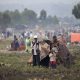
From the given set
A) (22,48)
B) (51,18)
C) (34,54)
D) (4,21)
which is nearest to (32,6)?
(51,18)

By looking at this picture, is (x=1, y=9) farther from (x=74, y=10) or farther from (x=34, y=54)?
(x=34, y=54)

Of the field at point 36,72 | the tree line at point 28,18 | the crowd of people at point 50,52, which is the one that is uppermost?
the tree line at point 28,18

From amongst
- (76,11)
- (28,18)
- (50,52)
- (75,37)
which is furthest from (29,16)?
(50,52)

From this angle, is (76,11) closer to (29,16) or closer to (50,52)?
(50,52)

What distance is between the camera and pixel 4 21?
11006 cm

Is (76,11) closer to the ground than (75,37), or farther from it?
farther from it

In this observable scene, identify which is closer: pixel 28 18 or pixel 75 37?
pixel 75 37

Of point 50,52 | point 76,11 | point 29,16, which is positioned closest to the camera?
point 50,52

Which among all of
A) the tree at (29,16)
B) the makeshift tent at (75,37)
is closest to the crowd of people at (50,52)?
the makeshift tent at (75,37)

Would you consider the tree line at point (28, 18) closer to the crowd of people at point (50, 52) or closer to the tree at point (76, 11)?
the tree at point (76, 11)

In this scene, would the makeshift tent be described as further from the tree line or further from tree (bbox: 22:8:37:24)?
tree (bbox: 22:8:37:24)

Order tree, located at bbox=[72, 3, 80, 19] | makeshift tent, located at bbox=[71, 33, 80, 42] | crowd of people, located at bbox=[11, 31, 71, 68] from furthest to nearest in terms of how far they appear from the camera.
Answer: tree, located at bbox=[72, 3, 80, 19]
makeshift tent, located at bbox=[71, 33, 80, 42]
crowd of people, located at bbox=[11, 31, 71, 68]

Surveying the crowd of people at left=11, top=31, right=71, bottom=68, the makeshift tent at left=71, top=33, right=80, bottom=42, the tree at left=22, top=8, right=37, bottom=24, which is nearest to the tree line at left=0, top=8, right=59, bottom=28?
the tree at left=22, top=8, right=37, bottom=24

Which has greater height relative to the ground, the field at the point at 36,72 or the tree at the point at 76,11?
the tree at the point at 76,11
